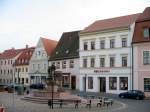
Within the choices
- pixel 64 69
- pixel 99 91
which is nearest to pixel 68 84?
pixel 64 69

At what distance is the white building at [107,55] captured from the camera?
49562mm

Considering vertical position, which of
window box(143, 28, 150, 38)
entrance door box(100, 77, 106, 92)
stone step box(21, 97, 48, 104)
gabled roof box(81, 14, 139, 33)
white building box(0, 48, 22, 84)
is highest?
gabled roof box(81, 14, 139, 33)

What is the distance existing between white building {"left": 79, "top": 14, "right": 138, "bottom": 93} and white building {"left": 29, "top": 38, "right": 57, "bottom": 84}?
14.8 m

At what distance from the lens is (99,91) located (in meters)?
53.7

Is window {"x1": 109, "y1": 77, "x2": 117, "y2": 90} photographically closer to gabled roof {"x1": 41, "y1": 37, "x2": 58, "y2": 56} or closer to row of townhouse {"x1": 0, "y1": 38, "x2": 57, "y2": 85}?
row of townhouse {"x1": 0, "y1": 38, "x2": 57, "y2": 85}

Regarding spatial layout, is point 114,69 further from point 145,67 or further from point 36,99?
point 36,99

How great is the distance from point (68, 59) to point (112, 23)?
42.2 feet

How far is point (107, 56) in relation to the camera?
5250 centimetres

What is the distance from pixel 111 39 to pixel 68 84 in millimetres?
15008

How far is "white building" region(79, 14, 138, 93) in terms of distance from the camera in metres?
49.6

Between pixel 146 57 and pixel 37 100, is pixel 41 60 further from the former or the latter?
pixel 37 100

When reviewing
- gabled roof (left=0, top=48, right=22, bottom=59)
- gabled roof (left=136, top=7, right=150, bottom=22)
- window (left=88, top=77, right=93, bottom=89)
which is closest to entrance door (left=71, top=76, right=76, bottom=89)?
window (left=88, top=77, right=93, bottom=89)

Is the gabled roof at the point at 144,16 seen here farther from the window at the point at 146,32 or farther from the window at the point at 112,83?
the window at the point at 112,83

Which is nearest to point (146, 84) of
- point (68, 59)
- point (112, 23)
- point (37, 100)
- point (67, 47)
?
point (112, 23)
